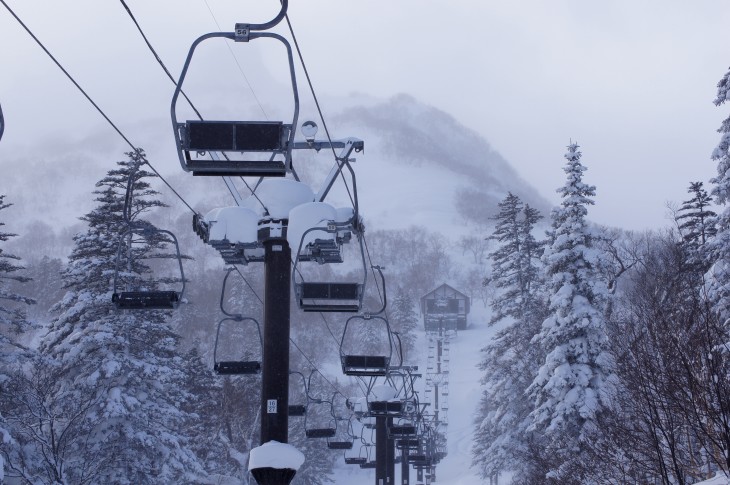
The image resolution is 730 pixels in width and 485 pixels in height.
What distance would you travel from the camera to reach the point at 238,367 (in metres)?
15.8

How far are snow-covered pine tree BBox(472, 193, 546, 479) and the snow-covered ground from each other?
42.1ft

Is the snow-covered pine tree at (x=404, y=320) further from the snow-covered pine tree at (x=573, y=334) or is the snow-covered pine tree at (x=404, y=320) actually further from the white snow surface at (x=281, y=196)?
the white snow surface at (x=281, y=196)

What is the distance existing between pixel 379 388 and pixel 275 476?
12398 millimetres

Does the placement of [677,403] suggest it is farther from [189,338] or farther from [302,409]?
[189,338]

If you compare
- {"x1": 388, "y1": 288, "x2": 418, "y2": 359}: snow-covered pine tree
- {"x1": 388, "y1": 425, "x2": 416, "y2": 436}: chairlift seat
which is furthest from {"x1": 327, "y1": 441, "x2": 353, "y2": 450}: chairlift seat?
{"x1": 388, "y1": 288, "x2": 418, "y2": 359}: snow-covered pine tree

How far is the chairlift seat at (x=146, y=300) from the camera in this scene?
457 inches

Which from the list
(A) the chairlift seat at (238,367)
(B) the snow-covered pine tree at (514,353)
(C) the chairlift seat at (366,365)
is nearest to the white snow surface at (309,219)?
(A) the chairlift seat at (238,367)

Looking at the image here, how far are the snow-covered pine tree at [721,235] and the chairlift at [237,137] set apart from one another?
1503cm

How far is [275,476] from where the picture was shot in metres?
13.4

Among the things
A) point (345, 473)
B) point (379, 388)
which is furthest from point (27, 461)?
point (345, 473)

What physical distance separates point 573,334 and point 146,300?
2040cm

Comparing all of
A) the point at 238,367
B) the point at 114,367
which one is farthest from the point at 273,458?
the point at 114,367

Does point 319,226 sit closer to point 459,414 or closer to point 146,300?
point 146,300

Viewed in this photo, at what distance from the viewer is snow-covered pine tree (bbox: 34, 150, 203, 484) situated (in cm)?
2661
